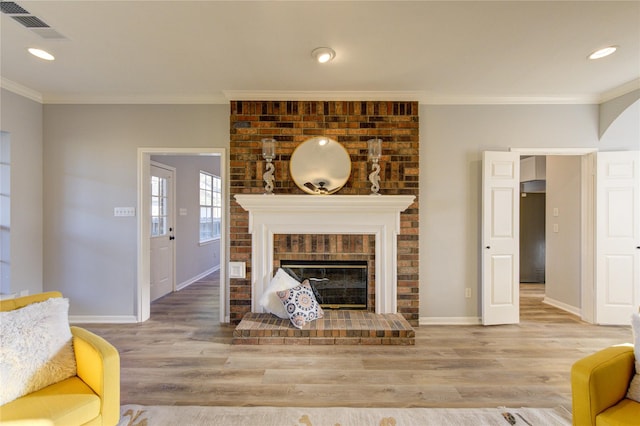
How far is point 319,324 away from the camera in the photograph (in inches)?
118

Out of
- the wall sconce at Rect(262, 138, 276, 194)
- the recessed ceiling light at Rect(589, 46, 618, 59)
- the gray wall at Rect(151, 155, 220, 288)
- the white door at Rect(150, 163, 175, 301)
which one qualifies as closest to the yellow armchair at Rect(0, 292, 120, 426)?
the wall sconce at Rect(262, 138, 276, 194)

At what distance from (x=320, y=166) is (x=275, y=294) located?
1455 millimetres

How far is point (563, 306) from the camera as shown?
4035 mm

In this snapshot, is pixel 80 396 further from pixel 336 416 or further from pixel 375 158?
pixel 375 158

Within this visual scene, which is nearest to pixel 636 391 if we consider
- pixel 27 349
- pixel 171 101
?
pixel 27 349

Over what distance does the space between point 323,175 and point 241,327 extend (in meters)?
1.76

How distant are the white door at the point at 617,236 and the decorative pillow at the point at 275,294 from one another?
3.45 metres

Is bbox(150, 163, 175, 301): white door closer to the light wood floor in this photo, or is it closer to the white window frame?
the white window frame

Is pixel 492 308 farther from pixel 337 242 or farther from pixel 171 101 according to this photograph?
pixel 171 101

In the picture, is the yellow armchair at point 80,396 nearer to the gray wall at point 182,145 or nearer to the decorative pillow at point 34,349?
the decorative pillow at point 34,349

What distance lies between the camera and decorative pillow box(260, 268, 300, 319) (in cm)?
316

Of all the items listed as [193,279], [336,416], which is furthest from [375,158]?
[193,279]

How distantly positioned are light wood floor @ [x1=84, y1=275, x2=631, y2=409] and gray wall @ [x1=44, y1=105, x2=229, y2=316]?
0.56 meters

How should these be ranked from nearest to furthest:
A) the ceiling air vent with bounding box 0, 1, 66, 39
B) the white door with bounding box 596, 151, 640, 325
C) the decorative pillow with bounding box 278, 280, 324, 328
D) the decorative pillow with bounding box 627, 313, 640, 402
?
the decorative pillow with bounding box 627, 313, 640, 402 < the ceiling air vent with bounding box 0, 1, 66, 39 < the decorative pillow with bounding box 278, 280, 324, 328 < the white door with bounding box 596, 151, 640, 325
